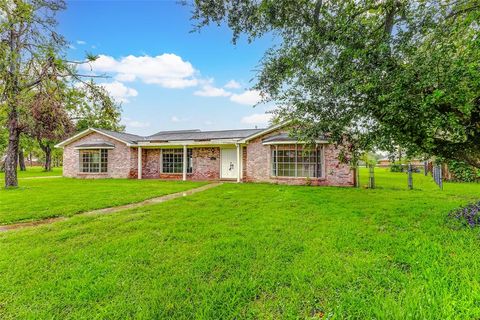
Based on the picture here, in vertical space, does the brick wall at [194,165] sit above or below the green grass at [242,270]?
above

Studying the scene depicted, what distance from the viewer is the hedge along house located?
14.1 metres

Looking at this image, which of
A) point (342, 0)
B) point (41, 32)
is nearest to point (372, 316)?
point (342, 0)

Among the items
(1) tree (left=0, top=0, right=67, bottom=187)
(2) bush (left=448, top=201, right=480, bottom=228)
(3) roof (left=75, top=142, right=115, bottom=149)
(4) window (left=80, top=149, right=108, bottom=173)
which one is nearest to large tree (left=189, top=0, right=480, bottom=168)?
(2) bush (left=448, top=201, right=480, bottom=228)

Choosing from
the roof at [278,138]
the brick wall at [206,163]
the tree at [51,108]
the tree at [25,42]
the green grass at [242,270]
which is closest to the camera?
the green grass at [242,270]

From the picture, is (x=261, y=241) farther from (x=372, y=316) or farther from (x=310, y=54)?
(x=310, y=54)

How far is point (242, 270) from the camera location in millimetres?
3223

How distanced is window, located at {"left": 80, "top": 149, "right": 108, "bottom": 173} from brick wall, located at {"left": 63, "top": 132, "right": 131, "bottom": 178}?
32cm

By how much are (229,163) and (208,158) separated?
69.1 inches

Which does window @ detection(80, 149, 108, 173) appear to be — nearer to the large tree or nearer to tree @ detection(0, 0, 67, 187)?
tree @ detection(0, 0, 67, 187)

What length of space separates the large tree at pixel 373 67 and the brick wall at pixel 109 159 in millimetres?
14573

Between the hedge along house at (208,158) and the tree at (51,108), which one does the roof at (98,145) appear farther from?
the tree at (51,108)

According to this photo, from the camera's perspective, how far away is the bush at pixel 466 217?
487 cm

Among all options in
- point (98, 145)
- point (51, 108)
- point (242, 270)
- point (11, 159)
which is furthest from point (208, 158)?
point (242, 270)

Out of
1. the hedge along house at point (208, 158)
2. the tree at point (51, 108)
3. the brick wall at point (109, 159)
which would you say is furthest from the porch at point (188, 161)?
the tree at point (51, 108)
